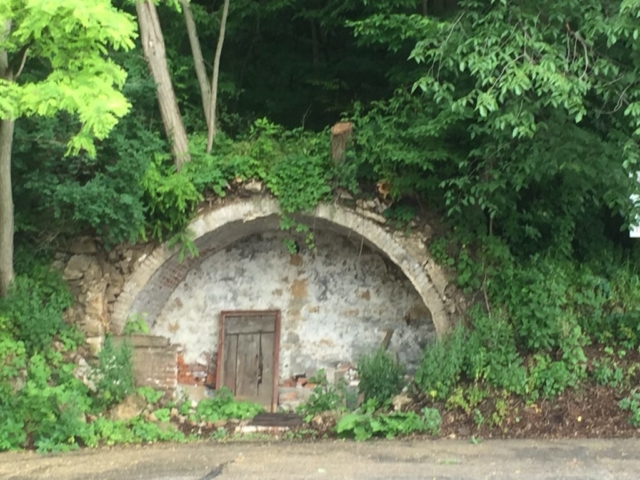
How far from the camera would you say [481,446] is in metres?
5.92

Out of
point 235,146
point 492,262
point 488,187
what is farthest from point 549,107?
point 235,146

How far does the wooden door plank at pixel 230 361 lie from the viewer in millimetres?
8500

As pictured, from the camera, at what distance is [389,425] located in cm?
641

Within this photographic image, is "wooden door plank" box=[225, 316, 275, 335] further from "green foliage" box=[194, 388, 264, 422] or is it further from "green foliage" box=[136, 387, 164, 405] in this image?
"green foliage" box=[136, 387, 164, 405]

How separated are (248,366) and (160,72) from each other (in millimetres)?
3943

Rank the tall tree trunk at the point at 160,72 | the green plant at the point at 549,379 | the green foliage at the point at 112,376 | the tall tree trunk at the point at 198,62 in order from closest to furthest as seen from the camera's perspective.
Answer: the green plant at the point at 549,379 < the green foliage at the point at 112,376 < the tall tree trunk at the point at 160,72 < the tall tree trunk at the point at 198,62

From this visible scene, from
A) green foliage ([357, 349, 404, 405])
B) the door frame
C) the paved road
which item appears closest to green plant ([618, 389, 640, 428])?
the paved road

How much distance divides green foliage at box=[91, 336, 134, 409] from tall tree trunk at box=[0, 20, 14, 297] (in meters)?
1.26

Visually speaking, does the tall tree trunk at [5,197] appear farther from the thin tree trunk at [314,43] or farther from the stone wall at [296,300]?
the thin tree trunk at [314,43]

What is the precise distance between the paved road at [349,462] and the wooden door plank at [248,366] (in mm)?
2175

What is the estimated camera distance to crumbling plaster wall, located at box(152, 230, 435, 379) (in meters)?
8.66

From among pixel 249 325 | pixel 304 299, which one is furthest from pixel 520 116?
pixel 249 325

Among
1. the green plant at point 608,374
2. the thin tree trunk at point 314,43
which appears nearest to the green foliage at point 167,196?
the thin tree trunk at point 314,43

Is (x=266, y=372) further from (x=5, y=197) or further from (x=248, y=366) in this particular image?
(x=5, y=197)
